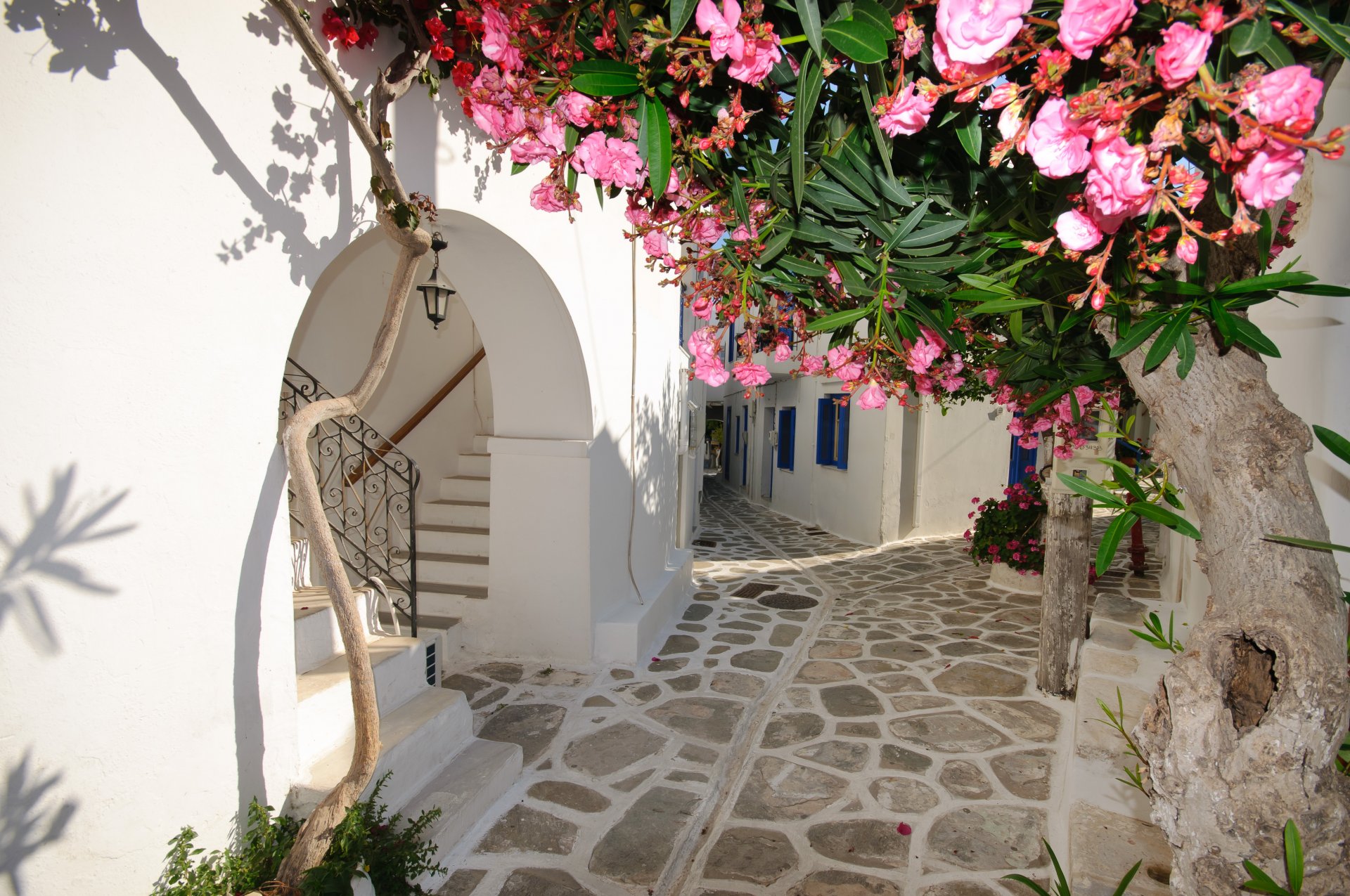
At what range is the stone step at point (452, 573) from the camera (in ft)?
17.8

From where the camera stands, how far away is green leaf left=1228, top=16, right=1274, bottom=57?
713 mm

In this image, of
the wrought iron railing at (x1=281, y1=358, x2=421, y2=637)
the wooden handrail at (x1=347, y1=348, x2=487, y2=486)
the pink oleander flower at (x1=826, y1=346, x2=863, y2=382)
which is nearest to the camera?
the pink oleander flower at (x1=826, y1=346, x2=863, y2=382)

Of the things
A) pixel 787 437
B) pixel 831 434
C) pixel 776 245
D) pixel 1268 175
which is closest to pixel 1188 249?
pixel 1268 175

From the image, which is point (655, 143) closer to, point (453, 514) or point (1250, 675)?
point (1250, 675)

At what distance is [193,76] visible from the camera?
186 cm

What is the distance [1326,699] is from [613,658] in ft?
15.1

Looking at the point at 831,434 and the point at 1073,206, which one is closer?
the point at 1073,206

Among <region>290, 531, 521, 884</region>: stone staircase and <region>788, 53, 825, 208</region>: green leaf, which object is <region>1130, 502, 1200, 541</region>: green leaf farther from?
<region>290, 531, 521, 884</region>: stone staircase

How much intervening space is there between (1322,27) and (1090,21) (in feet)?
0.71

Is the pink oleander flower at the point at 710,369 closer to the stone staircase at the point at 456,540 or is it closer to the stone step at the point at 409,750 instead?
the stone step at the point at 409,750

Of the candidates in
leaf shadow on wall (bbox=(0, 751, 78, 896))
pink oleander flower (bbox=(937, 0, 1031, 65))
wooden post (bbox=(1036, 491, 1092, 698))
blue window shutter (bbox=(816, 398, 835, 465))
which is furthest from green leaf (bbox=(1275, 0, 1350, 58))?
blue window shutter (bbox=(816, 398, 835, 465))

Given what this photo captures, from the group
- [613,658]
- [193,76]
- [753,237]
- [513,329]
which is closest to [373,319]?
[513,329]

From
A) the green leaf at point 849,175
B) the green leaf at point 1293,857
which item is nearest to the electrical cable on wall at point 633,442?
the green leaf at point 849,175

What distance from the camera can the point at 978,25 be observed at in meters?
0.77
